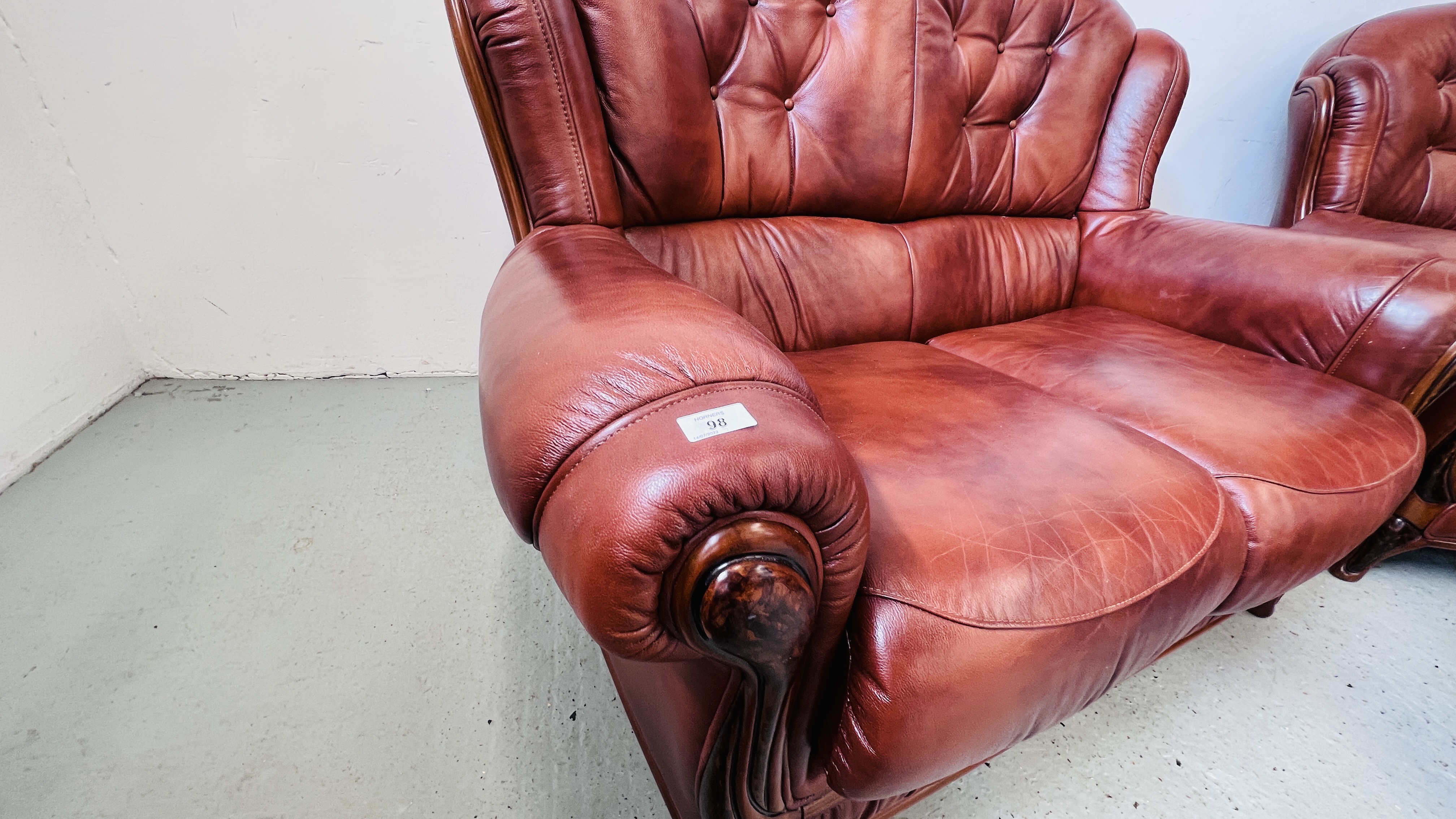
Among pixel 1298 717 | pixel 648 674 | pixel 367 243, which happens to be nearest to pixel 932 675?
pixel 648 674

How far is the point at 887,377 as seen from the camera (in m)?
0.86

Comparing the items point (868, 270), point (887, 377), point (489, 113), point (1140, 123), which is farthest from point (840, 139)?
Result: point (1140, 123)

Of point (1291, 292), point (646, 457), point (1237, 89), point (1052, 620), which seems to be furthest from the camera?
point (1237, 89)

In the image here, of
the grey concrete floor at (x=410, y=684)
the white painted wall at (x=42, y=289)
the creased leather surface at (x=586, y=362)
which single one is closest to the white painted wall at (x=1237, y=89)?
the grey concrete floor at (x=410, y=684)

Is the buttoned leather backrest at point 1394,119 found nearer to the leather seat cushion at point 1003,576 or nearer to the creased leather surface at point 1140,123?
the creased leather surface at point 1140,123

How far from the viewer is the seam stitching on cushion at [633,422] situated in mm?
407

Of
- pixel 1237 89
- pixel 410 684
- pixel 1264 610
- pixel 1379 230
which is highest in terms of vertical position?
pixel 1237 89

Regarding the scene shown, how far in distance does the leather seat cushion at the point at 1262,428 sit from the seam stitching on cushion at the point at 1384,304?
7 centimetres

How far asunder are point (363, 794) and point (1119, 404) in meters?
1.14

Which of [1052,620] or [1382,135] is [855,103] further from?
[1382,135]

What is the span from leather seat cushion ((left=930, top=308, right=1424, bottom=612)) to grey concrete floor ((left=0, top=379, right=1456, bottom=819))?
27cm

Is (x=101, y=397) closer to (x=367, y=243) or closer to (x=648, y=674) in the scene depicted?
(x=367, y=243)

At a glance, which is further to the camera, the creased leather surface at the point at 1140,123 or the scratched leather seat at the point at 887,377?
the creased leather surface at the point at 1140,123

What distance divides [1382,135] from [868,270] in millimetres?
1468
